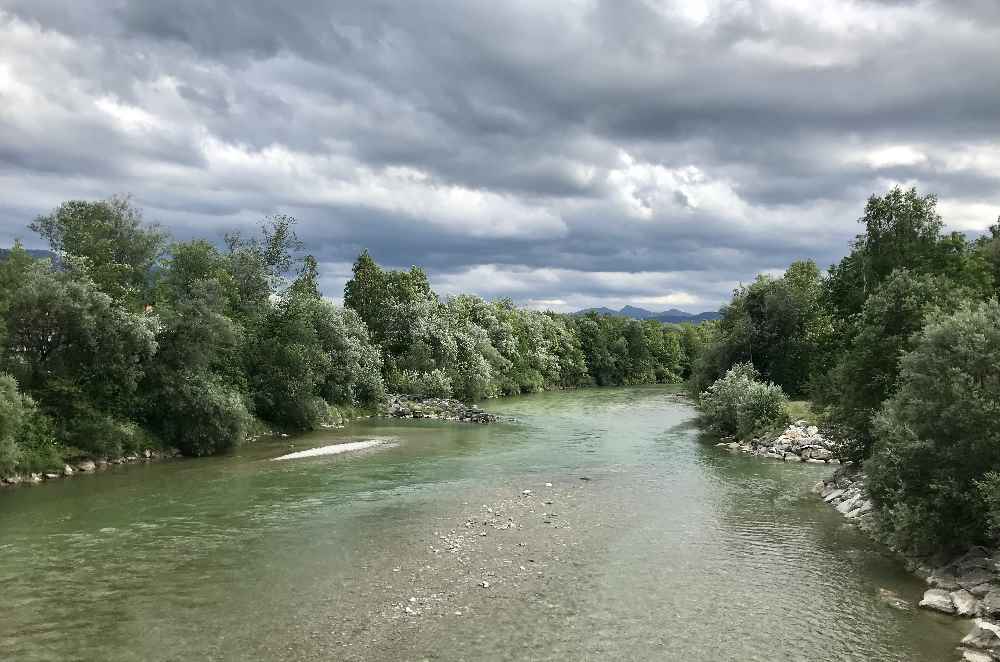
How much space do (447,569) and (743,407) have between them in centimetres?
3714

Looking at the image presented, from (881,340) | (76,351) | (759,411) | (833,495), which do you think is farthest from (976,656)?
(76,351)

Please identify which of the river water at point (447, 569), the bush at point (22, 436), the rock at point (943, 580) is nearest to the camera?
the river water at point (447, 569)

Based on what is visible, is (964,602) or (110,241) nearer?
(964,602)

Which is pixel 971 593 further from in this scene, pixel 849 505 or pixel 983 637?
pixel 849 505

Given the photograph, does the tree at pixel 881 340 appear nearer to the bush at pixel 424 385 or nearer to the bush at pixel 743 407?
the bush at pixel 743 407

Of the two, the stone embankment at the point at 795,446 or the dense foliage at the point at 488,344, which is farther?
the dense foliage at the point at 488,344

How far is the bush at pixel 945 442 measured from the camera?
2030 cm

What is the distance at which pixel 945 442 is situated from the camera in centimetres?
2125

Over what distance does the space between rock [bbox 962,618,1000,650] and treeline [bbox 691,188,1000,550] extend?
3.28m

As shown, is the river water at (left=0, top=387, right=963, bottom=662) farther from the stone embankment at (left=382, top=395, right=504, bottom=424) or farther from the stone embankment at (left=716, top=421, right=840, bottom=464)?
the stone embankment at (left=382, top=395, right=504, bottom=424)

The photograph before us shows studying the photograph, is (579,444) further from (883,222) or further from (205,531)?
(205,531)

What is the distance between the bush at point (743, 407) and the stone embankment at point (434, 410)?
72.3 ft

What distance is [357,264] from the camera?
311ft

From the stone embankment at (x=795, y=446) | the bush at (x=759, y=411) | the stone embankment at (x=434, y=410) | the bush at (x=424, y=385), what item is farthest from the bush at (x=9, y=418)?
the bush at (x=424, y=385)
